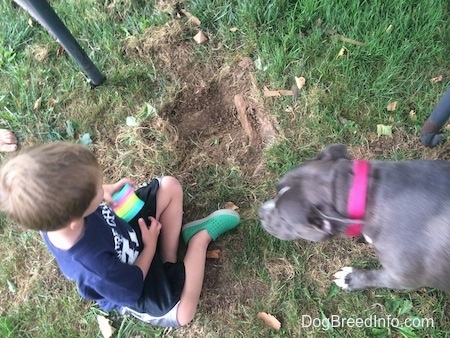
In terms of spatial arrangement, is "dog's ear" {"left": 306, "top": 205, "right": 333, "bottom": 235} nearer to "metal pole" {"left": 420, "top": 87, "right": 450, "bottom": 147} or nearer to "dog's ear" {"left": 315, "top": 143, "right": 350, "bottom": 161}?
"dog's ear" {"left": 315, "top": 143, "right": 350, "bottom": 161}

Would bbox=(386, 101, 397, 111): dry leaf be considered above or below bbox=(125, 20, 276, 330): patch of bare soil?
below

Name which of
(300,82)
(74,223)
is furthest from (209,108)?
(74,223)

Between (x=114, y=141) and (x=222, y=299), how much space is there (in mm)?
1409

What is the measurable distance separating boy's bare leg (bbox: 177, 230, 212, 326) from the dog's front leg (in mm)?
873

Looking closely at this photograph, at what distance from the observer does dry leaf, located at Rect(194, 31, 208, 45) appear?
153 inches

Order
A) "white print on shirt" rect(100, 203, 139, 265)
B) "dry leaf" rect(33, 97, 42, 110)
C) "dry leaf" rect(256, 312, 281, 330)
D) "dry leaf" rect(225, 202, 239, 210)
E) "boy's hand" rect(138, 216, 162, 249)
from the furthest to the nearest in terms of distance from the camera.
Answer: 1. "dry leaf" rect(33, 97, 42, 110)
2. "dry leaf" rect(225, 202, 239, 210)
3. "dry leaf" rect(256, 312, 281, 330)
4. "boy's hand" rect(138, 216, 162, 249)
5. "white print on shirt" rect(100, 203, 139, 265)

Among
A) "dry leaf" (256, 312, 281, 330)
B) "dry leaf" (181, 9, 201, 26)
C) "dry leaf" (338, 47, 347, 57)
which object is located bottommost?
"dry leaf" (256, 312, 281, 330)

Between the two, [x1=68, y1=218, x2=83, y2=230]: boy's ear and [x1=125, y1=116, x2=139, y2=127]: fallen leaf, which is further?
[x1=125, y1=116, x2=139, y2=127]: fallen leaf

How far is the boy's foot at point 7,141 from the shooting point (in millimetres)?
3662

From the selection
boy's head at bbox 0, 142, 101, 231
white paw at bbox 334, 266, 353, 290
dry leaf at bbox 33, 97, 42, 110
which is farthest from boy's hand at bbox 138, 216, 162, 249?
dry leaf at bbox 33, 97, 42, 110

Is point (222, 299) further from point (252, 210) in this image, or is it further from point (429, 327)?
point (429, 327)

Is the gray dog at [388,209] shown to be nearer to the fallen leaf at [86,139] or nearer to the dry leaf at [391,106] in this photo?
the dry leaf at [391,106]

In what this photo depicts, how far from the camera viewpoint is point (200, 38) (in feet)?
12.8

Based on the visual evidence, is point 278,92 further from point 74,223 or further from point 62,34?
point 74,223
